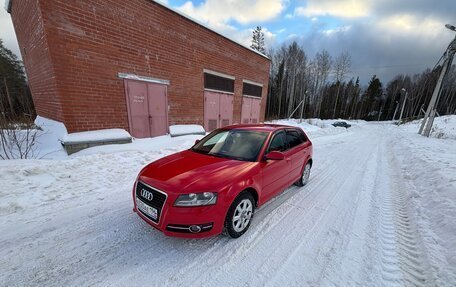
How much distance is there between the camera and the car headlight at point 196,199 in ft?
7.54

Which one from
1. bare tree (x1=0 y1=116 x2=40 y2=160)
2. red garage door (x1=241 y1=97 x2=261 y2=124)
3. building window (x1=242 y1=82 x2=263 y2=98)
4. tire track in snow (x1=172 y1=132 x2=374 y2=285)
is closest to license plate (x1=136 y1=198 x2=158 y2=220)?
tire track in snow (x1=172 y1=132 x2=374 y2=285)

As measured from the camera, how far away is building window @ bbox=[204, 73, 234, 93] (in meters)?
10.6

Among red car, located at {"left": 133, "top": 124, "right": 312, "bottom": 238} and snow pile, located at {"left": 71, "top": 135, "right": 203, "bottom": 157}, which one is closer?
red car, located at {"left": 133, "top": 124, "right": 312, "bottom": 238}

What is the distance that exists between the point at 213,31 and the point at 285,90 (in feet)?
119

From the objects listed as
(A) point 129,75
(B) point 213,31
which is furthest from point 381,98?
(A) point 129,75

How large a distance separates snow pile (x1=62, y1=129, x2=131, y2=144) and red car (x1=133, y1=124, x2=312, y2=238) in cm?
446

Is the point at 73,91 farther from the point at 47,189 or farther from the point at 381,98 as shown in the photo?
the point at 381,98

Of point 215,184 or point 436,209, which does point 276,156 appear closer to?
point 215,184

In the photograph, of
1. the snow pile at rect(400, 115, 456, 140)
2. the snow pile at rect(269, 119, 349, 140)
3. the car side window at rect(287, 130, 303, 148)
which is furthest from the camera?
the snow pile at rect(400, 115, 456, 140)

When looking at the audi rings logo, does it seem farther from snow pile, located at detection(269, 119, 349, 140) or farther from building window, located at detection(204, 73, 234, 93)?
snow pile, located at detection(269, 119, 349, 140)

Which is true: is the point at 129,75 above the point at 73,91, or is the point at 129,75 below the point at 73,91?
above

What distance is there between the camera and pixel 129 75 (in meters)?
7.29

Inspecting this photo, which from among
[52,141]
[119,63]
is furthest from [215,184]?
[119,63]

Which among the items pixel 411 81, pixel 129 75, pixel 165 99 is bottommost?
pixel 165 99
